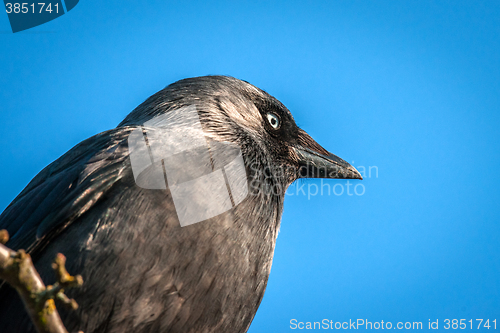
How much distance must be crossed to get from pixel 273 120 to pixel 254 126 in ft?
1.16

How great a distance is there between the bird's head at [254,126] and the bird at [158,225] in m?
0.02

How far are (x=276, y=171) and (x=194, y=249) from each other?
116cm

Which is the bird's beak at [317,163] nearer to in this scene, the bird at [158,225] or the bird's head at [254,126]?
the bird's head at [254,126]

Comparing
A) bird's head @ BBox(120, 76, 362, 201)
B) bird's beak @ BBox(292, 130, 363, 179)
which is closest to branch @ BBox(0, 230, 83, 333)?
bird's head @ BBox(120, 76, 362, 201)

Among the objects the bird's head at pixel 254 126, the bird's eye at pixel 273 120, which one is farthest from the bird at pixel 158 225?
the bird's eye at pixel 273 120

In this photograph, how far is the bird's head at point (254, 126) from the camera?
311 centimetres

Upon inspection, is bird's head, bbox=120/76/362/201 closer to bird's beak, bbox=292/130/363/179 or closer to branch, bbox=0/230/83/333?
Result: bird's beak, bbox=292/130/363/179

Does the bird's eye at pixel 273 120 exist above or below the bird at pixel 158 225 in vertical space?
above

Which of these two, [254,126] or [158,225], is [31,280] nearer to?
[158,225]

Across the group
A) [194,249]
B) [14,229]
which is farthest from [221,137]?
[14,229]

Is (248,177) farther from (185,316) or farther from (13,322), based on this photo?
(13,322)

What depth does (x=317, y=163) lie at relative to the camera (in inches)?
152

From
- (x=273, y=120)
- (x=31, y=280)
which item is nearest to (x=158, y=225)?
(x=31, y=280)

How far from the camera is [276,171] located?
131 inches
